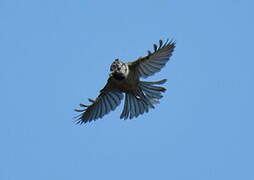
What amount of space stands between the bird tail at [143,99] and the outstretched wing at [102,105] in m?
0.22

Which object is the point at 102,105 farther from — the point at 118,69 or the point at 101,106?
the point at 118,69

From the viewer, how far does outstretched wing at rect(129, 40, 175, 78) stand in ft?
55.3

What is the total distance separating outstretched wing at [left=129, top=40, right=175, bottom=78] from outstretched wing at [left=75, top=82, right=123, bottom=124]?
873 mm

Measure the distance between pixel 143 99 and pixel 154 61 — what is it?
2.82 ft

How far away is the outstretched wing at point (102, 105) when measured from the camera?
1784 centimetres

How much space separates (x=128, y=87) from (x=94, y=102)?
3.38ft

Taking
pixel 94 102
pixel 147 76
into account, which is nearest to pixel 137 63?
pixel 147 76

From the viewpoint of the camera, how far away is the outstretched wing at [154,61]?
1686cm

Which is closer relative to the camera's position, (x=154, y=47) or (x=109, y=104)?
(x=154, y=47)

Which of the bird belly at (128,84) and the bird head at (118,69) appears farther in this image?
the bird belly at (128,84)

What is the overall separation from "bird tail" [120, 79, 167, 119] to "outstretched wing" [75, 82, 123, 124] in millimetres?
223

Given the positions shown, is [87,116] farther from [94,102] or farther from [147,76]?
[147,76]

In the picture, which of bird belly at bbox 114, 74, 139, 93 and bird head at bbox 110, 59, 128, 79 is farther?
bird belly at bbox 114, 74, 139, 93

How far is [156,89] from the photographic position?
17.4 m
